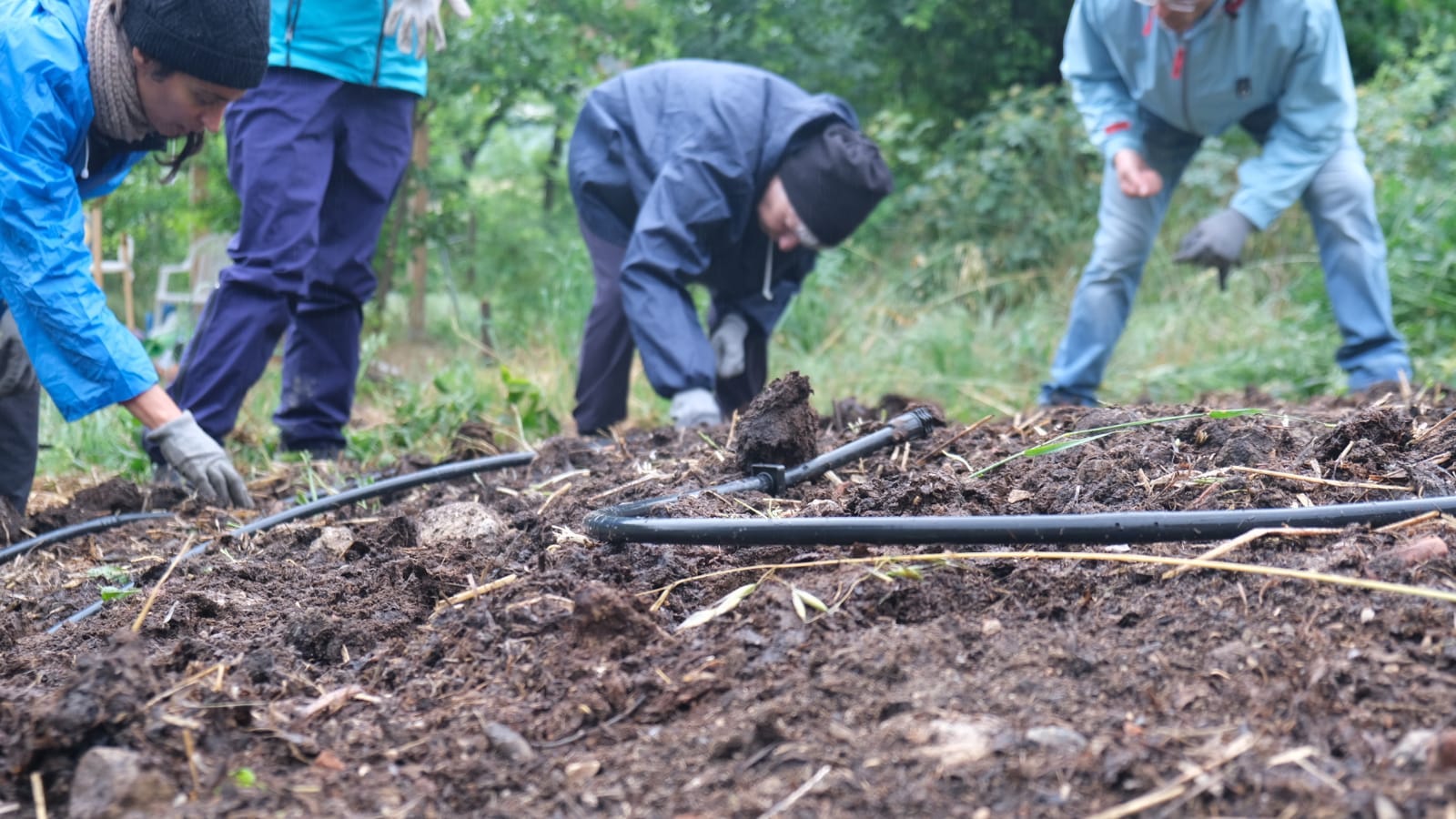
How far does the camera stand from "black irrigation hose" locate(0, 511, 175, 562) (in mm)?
2525

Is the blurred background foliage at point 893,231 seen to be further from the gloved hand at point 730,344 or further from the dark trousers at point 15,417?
the dark trousers at point 15,417

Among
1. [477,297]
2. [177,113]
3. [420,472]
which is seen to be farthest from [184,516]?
[477,297]

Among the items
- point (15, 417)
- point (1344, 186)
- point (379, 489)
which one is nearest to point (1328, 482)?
point (379, 489)

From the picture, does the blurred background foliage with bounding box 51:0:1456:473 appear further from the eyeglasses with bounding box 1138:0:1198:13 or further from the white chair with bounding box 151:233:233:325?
the eyeglasses with bounding box 1138:0:1198:13

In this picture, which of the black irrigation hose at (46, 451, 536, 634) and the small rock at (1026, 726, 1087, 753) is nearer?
the small rock at (1026, 726, 1087, 753)

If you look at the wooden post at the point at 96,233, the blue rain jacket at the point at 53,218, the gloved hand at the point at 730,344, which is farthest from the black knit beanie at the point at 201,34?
the wooden post at the point at 96,233

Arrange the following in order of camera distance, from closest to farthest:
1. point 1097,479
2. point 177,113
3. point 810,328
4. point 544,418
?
point 1097,479
point 177,113
point 544,418
point 810,328

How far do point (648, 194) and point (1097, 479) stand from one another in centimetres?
205

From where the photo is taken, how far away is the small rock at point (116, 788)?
4.05 feet

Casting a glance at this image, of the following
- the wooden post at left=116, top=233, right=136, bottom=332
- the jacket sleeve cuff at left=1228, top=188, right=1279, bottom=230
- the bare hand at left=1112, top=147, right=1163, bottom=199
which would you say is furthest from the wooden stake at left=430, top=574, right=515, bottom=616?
the wooden post at left=116, top=233, right=136, bottom=332

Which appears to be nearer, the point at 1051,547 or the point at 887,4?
the point at 1051,547

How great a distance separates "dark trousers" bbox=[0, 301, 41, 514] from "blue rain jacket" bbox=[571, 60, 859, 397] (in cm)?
159

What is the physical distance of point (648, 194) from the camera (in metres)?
3.67

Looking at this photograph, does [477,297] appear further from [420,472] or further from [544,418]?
[420,472]
